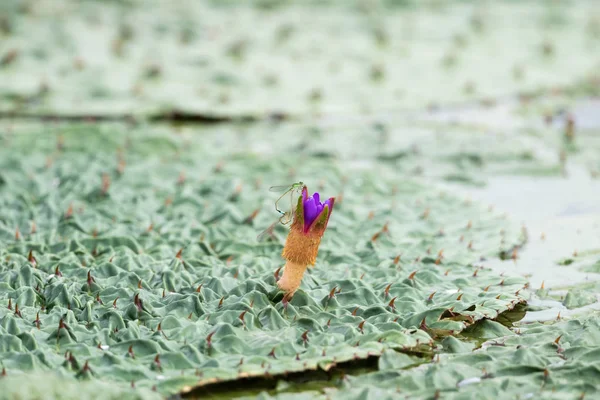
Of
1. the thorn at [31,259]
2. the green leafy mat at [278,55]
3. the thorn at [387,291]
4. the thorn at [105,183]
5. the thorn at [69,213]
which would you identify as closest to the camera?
the thorn at [387,291]

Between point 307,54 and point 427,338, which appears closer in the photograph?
point 427,338

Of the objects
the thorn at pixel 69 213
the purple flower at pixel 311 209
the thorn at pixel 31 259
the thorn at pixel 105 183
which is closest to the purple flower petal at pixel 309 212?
the purple flower at pixel 311 209

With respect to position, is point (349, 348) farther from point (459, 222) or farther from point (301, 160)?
point (301, 160)

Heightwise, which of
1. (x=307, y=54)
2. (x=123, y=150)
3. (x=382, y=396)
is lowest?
(x=382, y=396)

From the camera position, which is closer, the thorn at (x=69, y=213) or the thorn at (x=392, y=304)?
the thorn at (x=392, y=304)

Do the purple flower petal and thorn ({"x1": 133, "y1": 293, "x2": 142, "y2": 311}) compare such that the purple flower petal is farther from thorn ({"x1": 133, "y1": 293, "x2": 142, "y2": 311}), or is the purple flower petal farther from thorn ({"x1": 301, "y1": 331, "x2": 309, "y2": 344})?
thorn ({"x1": 133, "y1": 293, "x2": 142, "y2": 311})

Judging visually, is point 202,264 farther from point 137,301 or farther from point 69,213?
point 69,213

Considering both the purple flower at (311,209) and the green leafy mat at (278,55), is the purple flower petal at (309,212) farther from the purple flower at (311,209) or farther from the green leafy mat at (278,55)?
the green leafy mat at (278,55)

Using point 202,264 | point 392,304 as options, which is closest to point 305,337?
point 392,304

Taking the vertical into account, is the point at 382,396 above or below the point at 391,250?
below

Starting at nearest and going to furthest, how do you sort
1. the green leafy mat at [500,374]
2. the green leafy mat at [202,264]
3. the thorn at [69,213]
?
the green leafy mat at [500,374] < the green leafy mat at [202,264] < the thorn at [69,213]

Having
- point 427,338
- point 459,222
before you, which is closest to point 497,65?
point 459,222
